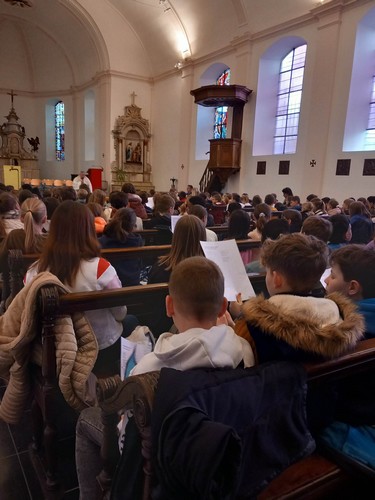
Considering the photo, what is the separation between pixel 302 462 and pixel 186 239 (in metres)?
1.59

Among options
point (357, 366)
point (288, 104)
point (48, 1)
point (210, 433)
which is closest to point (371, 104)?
point (288, 104)

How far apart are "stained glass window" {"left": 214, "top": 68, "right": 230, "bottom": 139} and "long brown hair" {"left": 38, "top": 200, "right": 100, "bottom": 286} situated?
12316 mm

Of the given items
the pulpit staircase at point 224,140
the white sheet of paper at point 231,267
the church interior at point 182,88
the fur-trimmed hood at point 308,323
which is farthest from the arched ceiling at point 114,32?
the fur-trimmed hood at point 308,323

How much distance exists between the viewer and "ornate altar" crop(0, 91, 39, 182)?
1931 centimetres

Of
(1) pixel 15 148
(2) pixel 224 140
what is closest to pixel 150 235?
(2) pixel 224 140

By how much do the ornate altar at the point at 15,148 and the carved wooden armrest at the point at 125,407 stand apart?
65.6 feet

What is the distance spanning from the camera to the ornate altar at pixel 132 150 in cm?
1673

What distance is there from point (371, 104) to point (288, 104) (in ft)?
9.03

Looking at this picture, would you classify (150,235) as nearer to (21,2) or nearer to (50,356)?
(50,356)

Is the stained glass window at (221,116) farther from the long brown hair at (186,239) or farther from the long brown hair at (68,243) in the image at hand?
the long brown hair at (68,243)

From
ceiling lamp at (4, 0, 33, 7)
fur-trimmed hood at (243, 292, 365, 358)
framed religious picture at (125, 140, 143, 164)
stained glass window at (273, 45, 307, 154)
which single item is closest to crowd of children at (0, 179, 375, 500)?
fur-trimmed hood at (243, 292, 365, 358)

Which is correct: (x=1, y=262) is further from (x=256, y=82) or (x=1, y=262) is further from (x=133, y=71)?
(x=133, y=71)

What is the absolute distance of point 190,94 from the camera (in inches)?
563

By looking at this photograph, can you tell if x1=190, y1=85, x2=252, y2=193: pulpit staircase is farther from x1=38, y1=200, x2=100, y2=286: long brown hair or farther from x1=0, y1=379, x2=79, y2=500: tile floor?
x1=0, y1=379, x2=79, y2=500: tile floor
